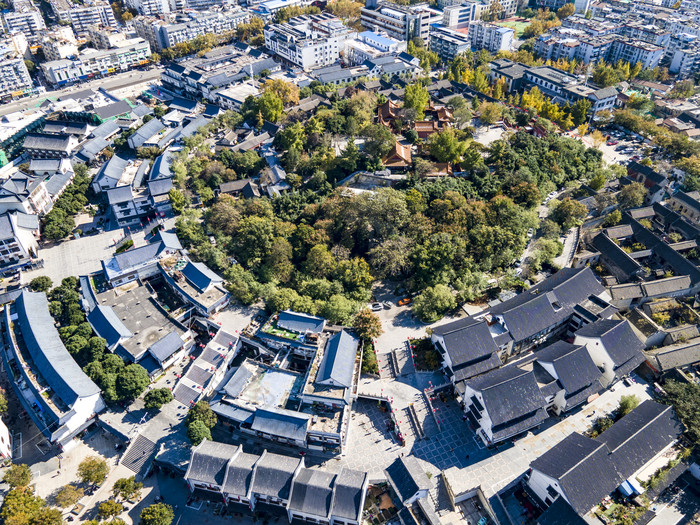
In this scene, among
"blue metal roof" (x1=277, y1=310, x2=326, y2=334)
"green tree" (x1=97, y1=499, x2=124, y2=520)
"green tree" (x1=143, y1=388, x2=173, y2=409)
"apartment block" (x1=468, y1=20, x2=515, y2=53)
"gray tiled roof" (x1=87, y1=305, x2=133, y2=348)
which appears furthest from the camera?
"apartment block" (x1=468, y1=20, x2=515, y2=53)

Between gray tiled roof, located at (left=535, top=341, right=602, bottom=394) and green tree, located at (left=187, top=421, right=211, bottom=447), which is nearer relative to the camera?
green tree, located at (left=187, top=421, right=211, bottom=447)

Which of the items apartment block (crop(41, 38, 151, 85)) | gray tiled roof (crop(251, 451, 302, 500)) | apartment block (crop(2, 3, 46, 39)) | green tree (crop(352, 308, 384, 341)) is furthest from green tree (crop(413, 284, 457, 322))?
apartment block (crop(2, 3, 46, 39))

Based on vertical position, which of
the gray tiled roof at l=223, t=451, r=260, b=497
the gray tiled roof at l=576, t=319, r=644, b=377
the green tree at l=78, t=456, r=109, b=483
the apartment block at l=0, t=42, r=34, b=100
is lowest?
the green tree at l=78, t=456, r=109, b=483

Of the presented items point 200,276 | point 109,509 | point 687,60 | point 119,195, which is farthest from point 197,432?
point 687,60

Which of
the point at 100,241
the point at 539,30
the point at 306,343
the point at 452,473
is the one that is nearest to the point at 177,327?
the point at 306,343

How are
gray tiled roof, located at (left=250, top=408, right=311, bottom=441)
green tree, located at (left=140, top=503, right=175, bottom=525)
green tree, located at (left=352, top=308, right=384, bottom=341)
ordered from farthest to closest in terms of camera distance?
green tree, located at (left=352, top=308, right=384, bottom=341) < gray tiled roof, located at (left=250, top=408, right=311, bottom=441) < green tree, located at (left=140, top=503, right=175, bottom=525)

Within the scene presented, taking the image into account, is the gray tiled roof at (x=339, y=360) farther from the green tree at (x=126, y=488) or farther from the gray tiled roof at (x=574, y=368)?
the gray tiled roof at (x=574, y=368)

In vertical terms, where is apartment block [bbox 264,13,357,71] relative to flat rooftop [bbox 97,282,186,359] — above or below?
above

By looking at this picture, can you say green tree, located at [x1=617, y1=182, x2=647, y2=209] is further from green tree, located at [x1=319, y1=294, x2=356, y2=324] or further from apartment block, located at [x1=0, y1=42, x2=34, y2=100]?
apartment block, located at [x1=0, y1=42, x2=34, y2=100]

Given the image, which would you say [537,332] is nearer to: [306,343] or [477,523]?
[477,523]
